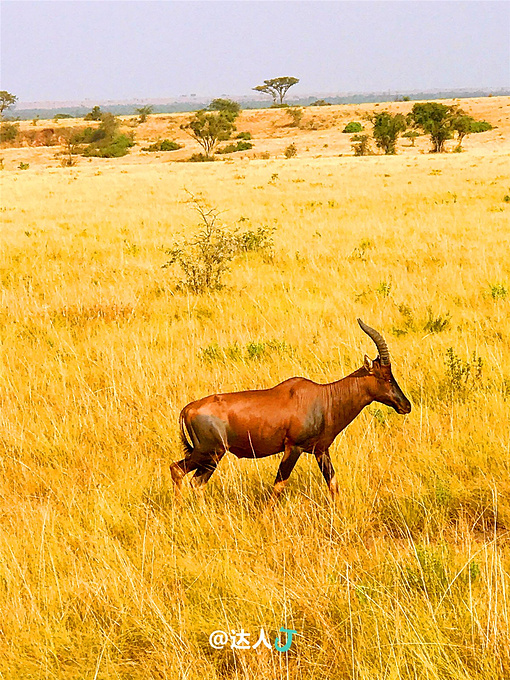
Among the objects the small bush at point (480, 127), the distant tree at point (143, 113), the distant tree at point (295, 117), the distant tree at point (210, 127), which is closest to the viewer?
the distant tree at point (210, 127)

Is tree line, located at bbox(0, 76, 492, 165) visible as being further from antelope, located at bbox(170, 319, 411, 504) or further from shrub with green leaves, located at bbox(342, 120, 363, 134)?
antelope, located at bbox(170, 319, 411, 504)

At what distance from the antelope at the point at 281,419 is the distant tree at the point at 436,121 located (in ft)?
179

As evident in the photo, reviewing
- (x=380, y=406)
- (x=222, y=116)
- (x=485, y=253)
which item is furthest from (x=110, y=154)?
(x=380, y=406)

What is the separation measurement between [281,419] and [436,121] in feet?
183

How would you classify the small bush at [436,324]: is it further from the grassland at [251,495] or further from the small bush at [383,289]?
the small bush at [383,289]

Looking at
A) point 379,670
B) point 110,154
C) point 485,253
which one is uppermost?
point 110,154

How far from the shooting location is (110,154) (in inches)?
2781

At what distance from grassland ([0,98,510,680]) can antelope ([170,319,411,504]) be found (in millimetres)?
274

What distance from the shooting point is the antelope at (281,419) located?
300 centimetres

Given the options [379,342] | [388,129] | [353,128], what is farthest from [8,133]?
[379,342]

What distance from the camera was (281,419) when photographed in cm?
305

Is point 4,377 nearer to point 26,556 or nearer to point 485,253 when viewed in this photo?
point 26,556

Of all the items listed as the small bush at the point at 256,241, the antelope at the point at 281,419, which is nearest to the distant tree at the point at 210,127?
the small bush at the point at 256,241

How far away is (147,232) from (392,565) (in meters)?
13.0
